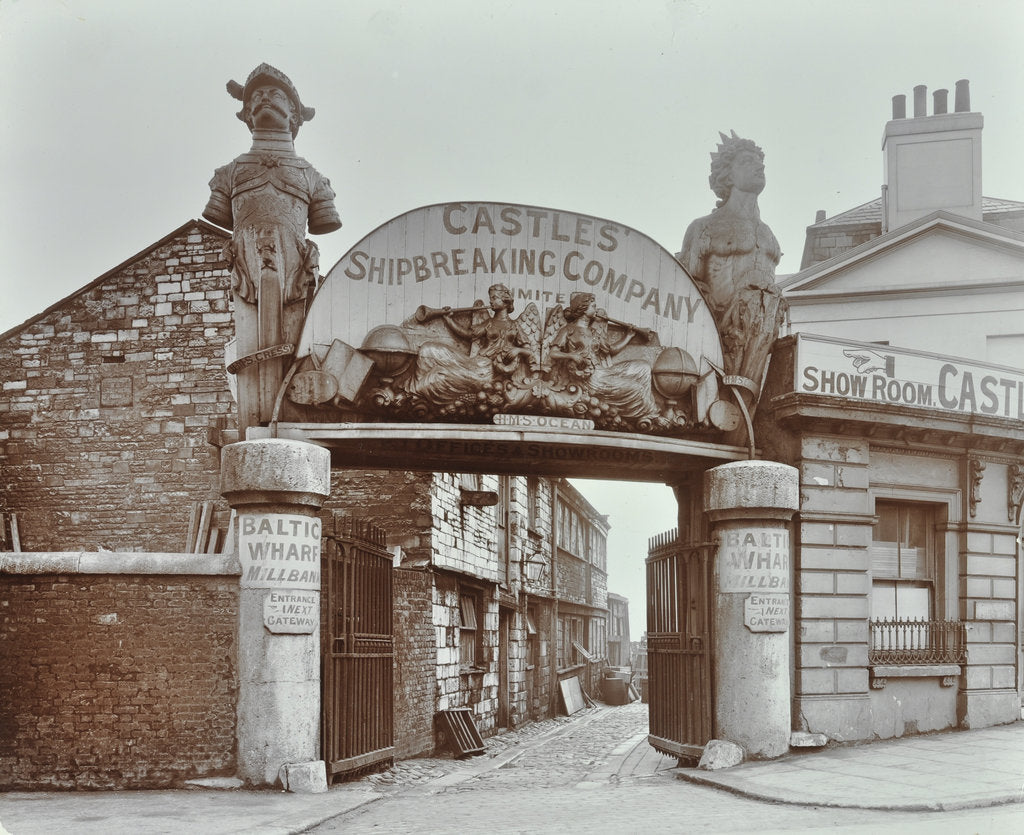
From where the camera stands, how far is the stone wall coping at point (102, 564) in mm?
10555

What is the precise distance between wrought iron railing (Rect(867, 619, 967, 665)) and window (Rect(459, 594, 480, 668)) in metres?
7.87

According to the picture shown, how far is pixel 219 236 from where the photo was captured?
63.1 ft

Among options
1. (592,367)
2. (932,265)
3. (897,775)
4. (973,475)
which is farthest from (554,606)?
(897,775)

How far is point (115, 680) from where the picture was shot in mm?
10508

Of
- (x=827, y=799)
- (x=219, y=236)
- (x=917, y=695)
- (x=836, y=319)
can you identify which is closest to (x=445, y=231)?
(x=827, y=799)

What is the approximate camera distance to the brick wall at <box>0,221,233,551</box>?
1847cm

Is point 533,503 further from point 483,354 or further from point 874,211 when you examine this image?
point 483,354

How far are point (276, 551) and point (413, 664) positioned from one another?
5516 millimetres

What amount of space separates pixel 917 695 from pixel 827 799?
14.1 feet

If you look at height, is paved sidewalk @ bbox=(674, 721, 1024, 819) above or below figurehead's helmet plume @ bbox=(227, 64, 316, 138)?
below

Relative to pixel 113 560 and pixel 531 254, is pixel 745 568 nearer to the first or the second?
pixel 531 254

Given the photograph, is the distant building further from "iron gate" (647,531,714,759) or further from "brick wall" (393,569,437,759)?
"iron gate" (647,531,714,759)

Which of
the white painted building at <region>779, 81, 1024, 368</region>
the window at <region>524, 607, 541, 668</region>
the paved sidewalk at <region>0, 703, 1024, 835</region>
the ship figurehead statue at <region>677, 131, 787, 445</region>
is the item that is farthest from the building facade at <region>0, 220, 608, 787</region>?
the white painted building at <region>779, 81, 1024, 368</region>

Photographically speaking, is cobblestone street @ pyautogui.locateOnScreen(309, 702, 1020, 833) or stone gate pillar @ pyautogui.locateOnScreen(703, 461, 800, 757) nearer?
cobblestone street @ pyautogui.locateOnScreen(309, 702, 1020, 833)
